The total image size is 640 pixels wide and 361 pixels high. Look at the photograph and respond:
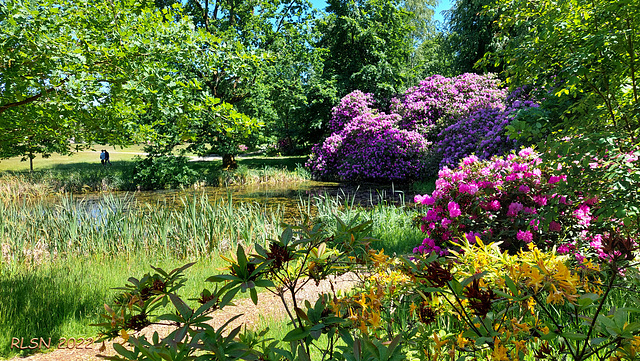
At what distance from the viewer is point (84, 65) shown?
3934 millimetres

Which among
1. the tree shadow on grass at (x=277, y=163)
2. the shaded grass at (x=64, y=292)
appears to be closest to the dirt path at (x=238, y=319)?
the shaded grass at (x=64, y=292)

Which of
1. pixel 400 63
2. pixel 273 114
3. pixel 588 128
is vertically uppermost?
pixel 400 63

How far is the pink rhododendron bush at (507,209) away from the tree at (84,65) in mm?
3336

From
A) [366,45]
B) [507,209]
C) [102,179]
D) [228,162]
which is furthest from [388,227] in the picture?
[366,45]

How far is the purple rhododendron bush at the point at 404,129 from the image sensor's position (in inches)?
594

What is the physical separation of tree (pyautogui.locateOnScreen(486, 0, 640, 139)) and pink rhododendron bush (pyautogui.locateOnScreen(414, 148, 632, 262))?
0.68 meters

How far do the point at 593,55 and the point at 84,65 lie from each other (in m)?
4.83

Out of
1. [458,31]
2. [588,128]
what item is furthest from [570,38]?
[458,31]

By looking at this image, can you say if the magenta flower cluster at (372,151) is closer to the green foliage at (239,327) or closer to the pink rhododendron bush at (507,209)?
the pink rhododendron bush at (507,209)

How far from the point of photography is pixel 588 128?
310cm

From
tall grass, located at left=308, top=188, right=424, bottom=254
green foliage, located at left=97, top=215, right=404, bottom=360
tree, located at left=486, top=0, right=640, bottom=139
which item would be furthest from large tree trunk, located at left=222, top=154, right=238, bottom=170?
green foliage, located at left=97, top=215, right=404, bottom=360

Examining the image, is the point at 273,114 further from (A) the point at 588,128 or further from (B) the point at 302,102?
(A) the point at 588,128

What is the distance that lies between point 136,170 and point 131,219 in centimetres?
1201

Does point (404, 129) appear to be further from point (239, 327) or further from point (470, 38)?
point (239, 327)
